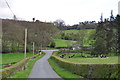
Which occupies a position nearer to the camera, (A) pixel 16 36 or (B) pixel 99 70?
(B) pixel 99 70

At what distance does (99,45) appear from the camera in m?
61.2

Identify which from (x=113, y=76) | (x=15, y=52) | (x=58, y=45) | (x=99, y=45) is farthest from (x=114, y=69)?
(x=58, y=45)

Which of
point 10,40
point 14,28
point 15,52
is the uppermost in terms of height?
point 14,28

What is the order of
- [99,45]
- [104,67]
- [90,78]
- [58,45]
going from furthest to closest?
1. [58,45]
2. [99,45]
3. [90,78]
4. [104,67]

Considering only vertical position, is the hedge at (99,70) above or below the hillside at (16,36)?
below

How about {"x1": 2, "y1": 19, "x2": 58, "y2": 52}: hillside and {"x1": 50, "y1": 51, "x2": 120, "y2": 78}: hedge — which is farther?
{"x1": 2, "y1": 19, "x2": 58, "y2": 52}: hillside

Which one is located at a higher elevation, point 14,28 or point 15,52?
point 14,28

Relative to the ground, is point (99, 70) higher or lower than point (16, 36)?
lower

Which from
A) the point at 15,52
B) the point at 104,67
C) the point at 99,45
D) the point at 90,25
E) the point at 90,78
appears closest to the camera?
the point at 104,67

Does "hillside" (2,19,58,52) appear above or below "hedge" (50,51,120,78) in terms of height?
above

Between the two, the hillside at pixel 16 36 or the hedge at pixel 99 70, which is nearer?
the hedge at pixel 99 70

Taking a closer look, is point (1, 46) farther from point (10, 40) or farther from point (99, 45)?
point (99, 45)

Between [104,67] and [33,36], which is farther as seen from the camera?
[33,36]

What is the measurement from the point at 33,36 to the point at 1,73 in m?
67.8
